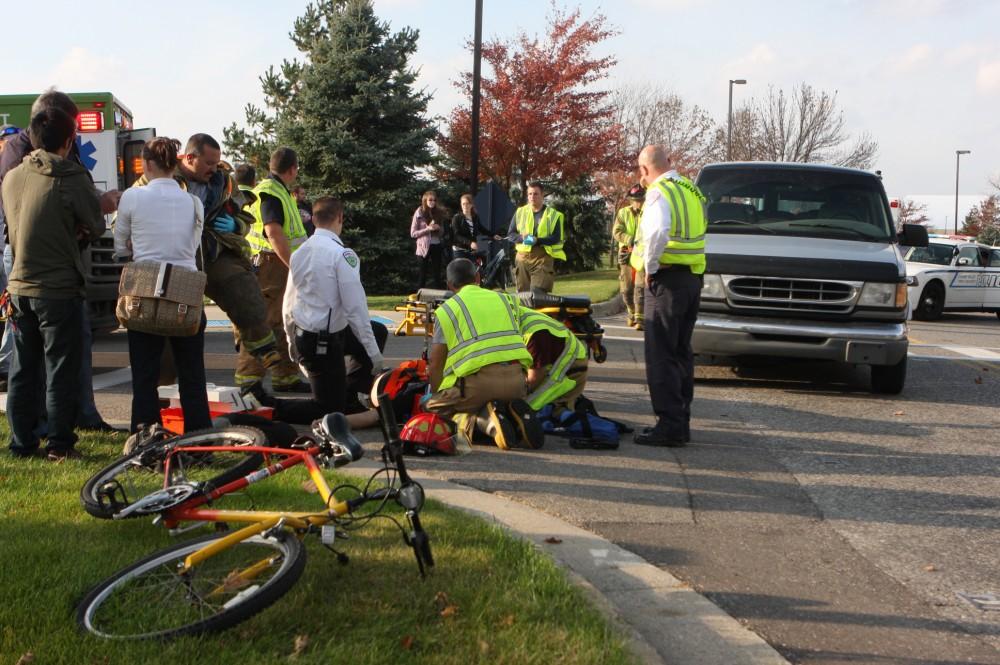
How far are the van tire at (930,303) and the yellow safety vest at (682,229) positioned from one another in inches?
561

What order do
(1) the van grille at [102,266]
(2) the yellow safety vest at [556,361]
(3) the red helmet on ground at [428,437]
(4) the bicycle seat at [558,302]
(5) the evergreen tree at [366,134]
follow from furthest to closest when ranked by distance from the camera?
(5) the evergreen tree at [366,134] → (1) the van grille at [102,266] → (4) the bicycle seat at [558,302] → (2) the yellow safety vest at [556,361] → (3) the red helmet on ground at [428,437]

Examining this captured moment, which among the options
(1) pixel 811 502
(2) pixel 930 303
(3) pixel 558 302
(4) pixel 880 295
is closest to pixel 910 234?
(4) pixel 880 295

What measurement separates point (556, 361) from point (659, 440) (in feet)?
3.05

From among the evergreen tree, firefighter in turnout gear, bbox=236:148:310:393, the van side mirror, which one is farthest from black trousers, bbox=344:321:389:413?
the evergreen tree

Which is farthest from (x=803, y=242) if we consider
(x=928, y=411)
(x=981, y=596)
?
(x=981, y=596)

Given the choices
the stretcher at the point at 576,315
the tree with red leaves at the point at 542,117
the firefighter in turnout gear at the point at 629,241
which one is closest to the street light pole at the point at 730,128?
the tree with red leaves at the point at 542,117

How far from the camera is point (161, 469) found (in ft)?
15.4

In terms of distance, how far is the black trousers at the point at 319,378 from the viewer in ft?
23.0

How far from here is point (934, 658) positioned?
379 cm

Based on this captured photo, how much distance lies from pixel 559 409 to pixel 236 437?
10.2 ft

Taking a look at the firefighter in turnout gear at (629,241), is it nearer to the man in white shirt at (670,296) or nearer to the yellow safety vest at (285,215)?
the yellow safety vest at (285,215)

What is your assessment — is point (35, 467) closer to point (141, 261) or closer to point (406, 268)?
point (141, 261)

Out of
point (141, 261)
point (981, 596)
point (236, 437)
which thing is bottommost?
point (981, 596)

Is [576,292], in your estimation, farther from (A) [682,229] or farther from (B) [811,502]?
(B) [811,502]
